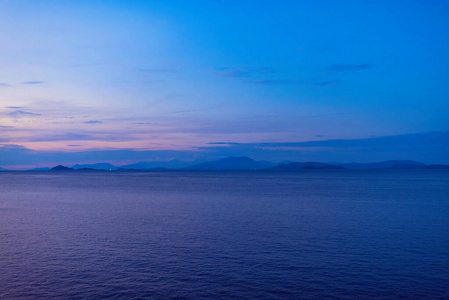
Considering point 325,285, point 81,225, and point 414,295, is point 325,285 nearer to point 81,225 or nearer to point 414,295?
point 414,295

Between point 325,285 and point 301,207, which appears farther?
point 301,207

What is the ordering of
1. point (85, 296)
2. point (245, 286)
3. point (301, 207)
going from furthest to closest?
point (301, 207), point (245, 286), point (85, 296)

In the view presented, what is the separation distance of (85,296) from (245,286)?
8.29 metres

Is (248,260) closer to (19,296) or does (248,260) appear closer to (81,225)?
(19,296)

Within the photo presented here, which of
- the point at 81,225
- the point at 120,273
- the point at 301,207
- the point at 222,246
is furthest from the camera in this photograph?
the point at 301,207

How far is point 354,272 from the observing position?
875 inches

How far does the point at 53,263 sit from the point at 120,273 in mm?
5634

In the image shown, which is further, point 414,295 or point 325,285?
point 325,285

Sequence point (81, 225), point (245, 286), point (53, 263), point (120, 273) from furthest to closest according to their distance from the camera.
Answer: point (81, 225) → point (53, 263) → point (120, 273) → point (245, 286)

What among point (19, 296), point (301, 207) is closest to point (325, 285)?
point (19, 296)

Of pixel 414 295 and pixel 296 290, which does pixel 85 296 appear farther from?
pixel 414 295

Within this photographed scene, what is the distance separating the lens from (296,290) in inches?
758

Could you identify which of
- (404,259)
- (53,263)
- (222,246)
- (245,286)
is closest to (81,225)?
(53,263)

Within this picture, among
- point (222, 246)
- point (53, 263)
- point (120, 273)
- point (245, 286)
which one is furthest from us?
point (222, 246)
